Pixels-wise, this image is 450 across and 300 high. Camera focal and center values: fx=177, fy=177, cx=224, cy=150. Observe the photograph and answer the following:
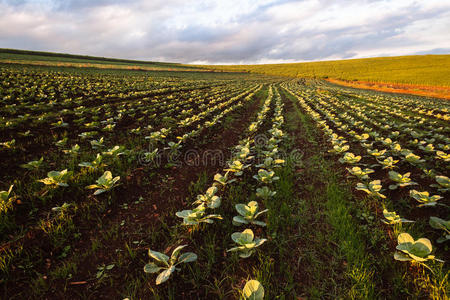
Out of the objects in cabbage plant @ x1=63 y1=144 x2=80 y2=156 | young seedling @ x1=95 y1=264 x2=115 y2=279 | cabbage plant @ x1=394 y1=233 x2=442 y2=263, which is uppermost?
cabbage plant @ x1=63 y1=144 x2=80 y2=156

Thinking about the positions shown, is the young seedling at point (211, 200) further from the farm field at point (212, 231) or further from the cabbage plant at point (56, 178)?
the cabbage plant at point (56, 178)

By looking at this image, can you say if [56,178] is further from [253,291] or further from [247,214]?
[253,291]

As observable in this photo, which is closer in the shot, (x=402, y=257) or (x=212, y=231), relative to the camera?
(x=402, y=257)

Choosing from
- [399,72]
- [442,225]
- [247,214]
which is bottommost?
[247,214]

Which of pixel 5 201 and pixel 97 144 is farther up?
pixel 97 144

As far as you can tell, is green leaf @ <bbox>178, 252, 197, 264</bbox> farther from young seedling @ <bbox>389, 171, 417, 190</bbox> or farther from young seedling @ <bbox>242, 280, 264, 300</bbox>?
young seedling @ <bbox>389, 171, 417, 190</bbox>

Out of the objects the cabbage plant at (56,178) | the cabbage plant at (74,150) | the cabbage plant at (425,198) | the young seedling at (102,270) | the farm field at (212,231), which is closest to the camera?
the farm field at (212,231)

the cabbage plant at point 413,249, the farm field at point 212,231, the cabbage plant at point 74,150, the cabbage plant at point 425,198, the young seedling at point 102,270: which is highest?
the cabbage plant at point 74,150

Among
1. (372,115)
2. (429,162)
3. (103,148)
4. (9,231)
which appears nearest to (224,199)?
(9,231)

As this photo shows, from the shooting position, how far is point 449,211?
3254 millimetres

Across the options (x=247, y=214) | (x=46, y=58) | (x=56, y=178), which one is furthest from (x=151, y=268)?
(x=46, y=58)

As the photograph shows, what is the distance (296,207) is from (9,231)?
17.2ft

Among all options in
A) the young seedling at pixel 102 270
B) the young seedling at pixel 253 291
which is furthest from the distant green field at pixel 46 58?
the young seedling at pixel 253 291

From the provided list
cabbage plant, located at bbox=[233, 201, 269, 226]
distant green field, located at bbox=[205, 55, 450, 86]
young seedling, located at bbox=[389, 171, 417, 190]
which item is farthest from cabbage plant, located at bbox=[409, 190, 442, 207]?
distant green field, located at bbox=[205, 55, 450, 86]
